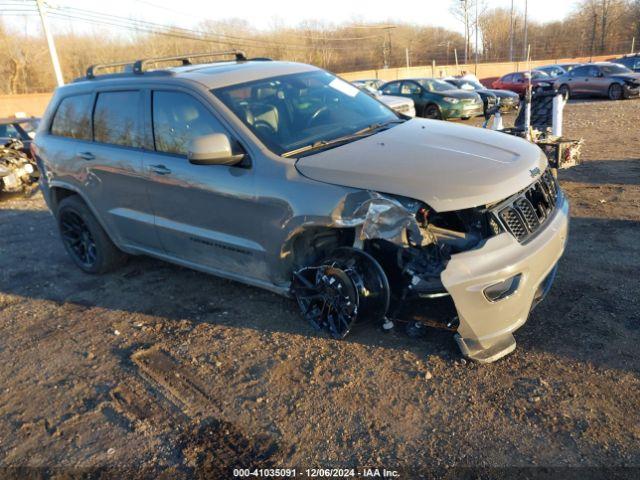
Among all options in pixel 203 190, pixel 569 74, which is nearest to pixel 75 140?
pixel 203 190

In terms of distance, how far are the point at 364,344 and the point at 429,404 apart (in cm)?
73

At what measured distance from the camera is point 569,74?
Answer: 21.8m

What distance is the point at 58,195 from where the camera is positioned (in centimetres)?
552

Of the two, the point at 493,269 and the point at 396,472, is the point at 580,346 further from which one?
the point at 396,472

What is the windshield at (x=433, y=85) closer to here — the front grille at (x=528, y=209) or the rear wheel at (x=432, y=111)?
the rear wheel at (x=432, y=111)

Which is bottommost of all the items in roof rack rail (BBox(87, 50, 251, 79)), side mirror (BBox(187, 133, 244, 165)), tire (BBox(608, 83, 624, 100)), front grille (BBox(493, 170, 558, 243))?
tire (BBox(608, 83, 624, 100))

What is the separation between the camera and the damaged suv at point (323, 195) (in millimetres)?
3121

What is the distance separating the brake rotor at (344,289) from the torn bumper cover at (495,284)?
1.67ft

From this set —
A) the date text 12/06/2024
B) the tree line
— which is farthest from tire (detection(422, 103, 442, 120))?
the tree line

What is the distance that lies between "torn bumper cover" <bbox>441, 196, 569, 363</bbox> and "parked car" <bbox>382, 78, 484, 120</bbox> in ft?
44.9

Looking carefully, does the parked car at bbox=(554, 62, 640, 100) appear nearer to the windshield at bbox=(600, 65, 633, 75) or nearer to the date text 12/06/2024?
the windshield at bbox=(600, 65, 633, 75)

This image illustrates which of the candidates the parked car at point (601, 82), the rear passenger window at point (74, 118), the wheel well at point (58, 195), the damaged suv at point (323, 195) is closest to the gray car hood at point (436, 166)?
the damaged suv at point (323, 195)

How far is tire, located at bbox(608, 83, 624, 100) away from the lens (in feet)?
64.2

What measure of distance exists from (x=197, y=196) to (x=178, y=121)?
0.64 metres
